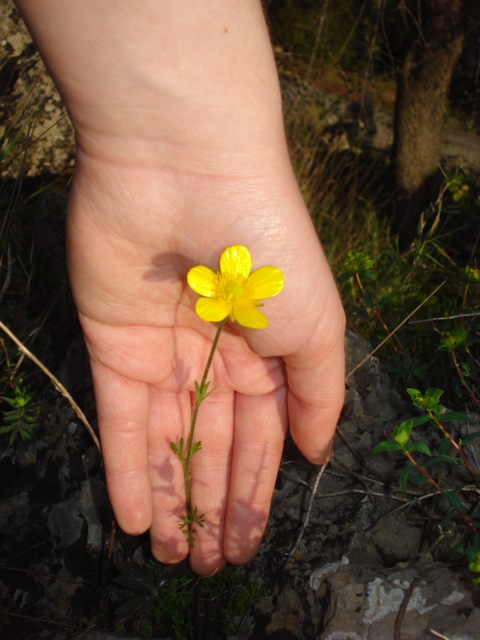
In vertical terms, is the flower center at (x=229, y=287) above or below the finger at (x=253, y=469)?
above

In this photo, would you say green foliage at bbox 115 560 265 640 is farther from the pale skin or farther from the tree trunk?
the tree trunk

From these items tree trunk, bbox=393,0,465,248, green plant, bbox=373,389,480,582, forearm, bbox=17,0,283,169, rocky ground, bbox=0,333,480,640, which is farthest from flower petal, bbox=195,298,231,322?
tree trunk, bbox=393,0,465,248

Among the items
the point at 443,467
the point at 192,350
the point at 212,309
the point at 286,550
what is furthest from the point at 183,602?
the point at 212,309

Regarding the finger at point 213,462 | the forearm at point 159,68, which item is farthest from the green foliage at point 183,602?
the forearm at point 159,68

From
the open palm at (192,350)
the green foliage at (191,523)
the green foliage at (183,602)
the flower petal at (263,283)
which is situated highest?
the flower petal at (263,283)

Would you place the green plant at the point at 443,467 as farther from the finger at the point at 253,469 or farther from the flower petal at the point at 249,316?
the flower petal at the point at 249,316

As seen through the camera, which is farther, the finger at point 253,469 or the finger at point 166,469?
the finger at point 166,469
